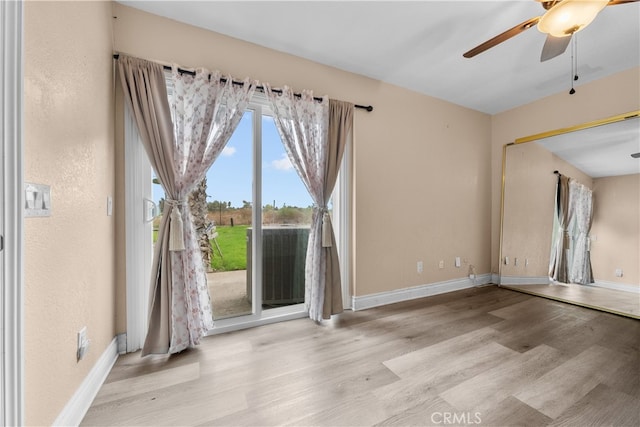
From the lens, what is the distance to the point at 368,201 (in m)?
2.79

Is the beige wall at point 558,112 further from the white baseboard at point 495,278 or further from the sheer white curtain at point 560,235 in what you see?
the sheer white curtain at point 560,235

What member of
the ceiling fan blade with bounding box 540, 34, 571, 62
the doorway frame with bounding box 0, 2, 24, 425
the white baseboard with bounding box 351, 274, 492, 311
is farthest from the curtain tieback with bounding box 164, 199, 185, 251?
the ceiling fan blade with bounding box 540, 34, 571, 62

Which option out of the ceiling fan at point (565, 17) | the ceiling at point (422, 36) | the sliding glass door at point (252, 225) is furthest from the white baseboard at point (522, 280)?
the sliding glass door at point (252, 225)

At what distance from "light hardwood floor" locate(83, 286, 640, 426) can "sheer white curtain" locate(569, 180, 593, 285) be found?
580mm

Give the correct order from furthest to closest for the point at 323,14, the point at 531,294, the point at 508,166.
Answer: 1. the point at 508,166
2. the point at 531,294
3. the point at 323,14

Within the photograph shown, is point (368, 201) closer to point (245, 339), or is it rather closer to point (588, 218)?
point (245, 339)

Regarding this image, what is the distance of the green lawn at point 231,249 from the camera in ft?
7.41

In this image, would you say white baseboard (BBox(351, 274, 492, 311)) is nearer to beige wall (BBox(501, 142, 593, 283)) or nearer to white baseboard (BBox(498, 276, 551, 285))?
white baseboard (BBox(498, 276, 551, 285))

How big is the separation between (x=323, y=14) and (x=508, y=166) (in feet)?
10.7

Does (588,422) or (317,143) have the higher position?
(317,143)

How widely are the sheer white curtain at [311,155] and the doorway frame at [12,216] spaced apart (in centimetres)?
158

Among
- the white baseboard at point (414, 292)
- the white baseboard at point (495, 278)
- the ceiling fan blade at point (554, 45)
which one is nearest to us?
the ceiling fan blade at point (554, 45)

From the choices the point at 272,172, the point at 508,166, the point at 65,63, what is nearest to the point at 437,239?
the point at 508,166

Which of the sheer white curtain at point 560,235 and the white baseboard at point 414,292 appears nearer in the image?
the white baseboard at point 414,292
